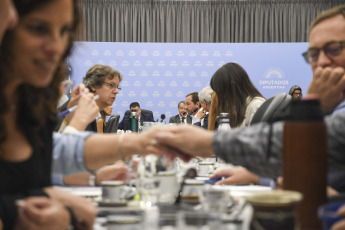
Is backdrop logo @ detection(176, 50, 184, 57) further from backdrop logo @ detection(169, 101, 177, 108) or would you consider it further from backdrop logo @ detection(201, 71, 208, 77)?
backdrop logo @ detection(169, 101, 177, 108)

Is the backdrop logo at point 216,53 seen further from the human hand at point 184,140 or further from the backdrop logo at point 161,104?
the human hand at point 184,140

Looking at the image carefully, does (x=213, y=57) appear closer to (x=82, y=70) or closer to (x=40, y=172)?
(x=82, y=70)

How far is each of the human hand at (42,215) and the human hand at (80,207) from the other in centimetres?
8

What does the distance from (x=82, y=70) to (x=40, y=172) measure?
846cm

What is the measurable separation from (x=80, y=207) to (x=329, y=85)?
3.93 feet

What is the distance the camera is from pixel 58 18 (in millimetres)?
1316

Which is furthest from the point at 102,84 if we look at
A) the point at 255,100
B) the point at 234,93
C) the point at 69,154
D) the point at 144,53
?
the point at 144,53

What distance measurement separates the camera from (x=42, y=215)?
42.2 inches

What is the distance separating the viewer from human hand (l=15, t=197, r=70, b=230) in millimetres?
1077

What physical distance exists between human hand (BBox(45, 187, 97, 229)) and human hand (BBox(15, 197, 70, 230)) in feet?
0.27

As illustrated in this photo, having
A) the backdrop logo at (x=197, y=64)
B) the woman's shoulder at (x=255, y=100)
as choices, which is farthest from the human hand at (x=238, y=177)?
the backdrop logo at (x=197, y=64)

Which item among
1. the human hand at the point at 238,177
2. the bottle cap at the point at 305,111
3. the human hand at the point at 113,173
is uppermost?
the bottle cap at the point at 305,111

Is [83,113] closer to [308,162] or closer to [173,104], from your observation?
[308,162]

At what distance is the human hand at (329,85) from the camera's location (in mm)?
1915
